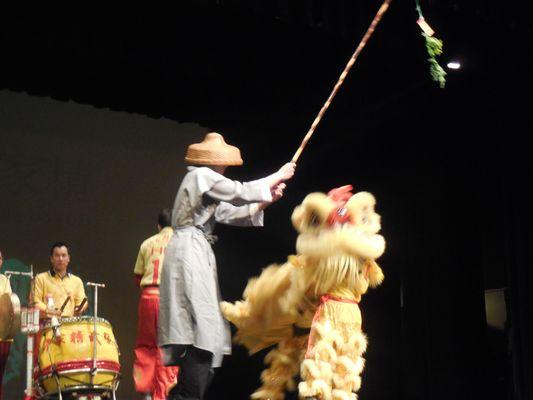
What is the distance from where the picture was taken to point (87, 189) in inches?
263

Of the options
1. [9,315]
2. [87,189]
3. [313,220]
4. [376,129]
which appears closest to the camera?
[313,220]

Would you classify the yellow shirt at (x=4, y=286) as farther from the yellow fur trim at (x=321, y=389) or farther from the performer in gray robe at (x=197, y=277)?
the yellow fur trim at (x=321, y=389)

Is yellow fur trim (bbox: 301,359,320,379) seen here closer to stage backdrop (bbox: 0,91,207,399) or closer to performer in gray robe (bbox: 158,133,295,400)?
performer in gray robe (bbox: 158,133,295,400)

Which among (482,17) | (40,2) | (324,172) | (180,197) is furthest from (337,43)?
(180,197)

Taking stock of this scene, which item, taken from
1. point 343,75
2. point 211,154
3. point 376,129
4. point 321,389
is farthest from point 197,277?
point 376,129

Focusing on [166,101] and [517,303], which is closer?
[517,303]

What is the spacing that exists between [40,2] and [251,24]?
4.32ft

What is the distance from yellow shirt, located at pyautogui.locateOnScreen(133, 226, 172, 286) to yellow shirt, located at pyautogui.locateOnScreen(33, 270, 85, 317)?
2.47 ft

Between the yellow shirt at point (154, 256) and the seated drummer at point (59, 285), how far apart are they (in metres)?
0.68

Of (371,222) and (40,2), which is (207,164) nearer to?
(371,222)

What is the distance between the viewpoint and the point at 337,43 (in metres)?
5.50

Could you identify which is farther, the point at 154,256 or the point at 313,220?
the point at 154,256

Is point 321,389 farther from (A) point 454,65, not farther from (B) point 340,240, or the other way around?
(A) point 454,65

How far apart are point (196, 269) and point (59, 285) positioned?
2.89 m
